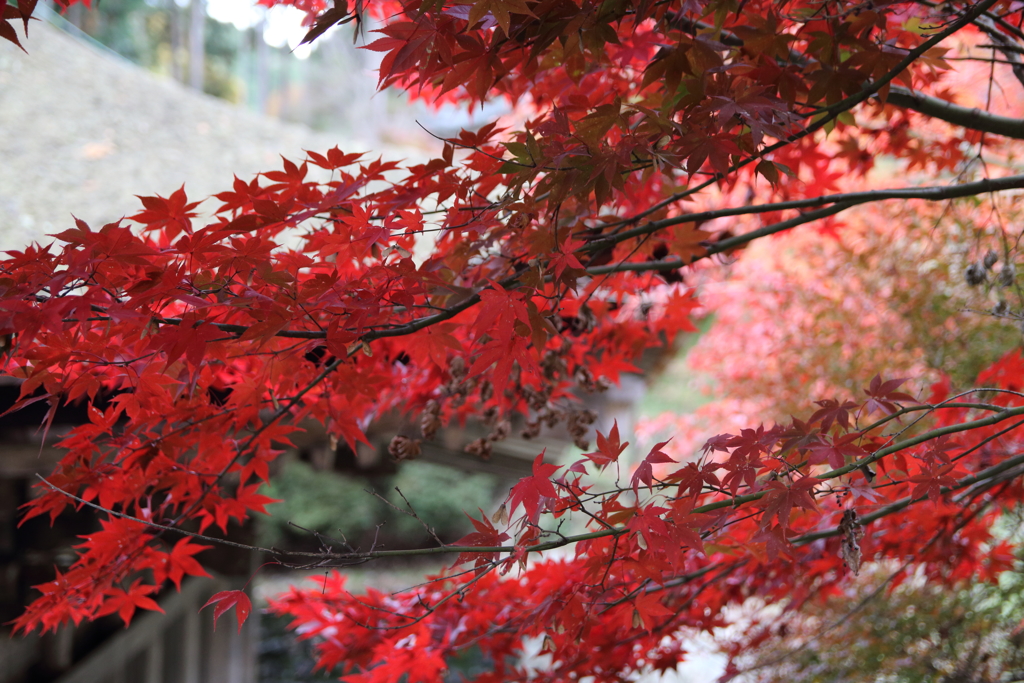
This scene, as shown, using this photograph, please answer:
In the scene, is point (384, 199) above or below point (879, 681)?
above

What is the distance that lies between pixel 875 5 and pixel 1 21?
1.65 meters

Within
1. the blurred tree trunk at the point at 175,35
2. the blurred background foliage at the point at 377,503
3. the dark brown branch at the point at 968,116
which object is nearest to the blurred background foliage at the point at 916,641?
the dark brown branch at the point at 968,116

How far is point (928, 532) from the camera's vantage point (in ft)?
7.59

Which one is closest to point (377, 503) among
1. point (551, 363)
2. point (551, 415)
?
point (551, 415)

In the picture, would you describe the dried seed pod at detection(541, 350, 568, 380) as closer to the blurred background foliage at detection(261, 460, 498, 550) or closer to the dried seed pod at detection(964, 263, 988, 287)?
the dried seed pod at detection(964, 263, 988, 287)

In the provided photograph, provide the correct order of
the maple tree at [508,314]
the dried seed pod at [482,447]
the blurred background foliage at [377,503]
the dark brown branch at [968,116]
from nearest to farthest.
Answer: the maple tree at [508,314]
the dark brown branch at [968,116]
the dried seed pod at [482,447]
the blurred background foliage at [377,503]

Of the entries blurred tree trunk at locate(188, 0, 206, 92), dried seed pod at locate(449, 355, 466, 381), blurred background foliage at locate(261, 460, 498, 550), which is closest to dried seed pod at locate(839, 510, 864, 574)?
dried seed pod at locate(449, 355, 466, 381)

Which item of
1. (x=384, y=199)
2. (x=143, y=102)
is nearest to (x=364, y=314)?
(x=384, y=199)

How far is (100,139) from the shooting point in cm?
492

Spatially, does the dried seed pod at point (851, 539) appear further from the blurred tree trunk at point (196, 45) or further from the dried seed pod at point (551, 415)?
the blurred tree trunk at point (196, 45)

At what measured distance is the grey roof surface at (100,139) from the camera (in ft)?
12.8

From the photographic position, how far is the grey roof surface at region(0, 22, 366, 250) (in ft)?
12.8

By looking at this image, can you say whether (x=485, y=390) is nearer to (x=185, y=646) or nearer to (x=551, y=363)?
(x=551, y=363)

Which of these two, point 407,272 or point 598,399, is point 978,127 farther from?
point 598,399
